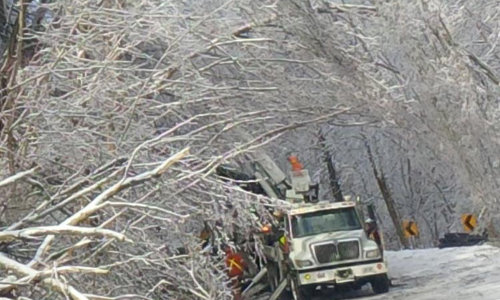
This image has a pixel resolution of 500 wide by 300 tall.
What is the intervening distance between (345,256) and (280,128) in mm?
7070

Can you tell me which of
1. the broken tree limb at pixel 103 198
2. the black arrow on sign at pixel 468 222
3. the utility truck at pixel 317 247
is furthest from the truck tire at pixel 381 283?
the broken tree limb at pixel 103 198

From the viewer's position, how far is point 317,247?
18203 millimetres

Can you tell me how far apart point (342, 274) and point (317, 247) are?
686 mm

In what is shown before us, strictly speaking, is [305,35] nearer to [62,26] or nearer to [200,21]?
[200,21]

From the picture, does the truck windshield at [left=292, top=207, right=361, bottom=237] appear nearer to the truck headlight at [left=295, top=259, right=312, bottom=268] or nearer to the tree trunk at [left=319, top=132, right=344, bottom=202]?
the truck headlight at [left=295, top=259, right=312, bottom=268]

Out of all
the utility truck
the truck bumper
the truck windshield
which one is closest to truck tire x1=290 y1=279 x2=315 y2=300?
the utility truck

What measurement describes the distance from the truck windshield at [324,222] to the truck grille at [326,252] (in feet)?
1.24

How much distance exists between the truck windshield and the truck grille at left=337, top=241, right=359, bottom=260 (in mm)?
475

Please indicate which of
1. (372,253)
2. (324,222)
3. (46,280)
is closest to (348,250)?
(372,253)

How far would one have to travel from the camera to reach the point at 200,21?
11867 mm

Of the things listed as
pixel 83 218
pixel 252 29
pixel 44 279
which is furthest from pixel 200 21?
pixel 44 279

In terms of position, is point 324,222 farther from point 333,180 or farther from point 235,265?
point 333,180

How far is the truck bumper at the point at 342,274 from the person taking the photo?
1786 cm

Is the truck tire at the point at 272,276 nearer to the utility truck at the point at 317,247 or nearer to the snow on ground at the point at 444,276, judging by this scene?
the utility truck at the point at 317,247
